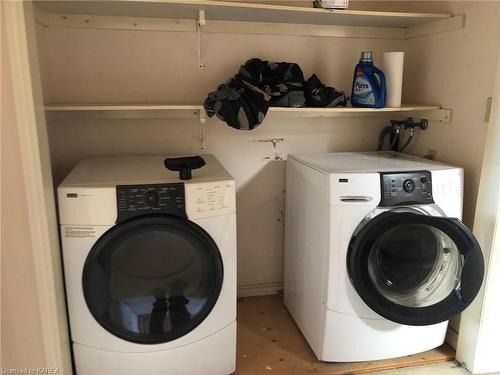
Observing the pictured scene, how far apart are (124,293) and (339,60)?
164 cm

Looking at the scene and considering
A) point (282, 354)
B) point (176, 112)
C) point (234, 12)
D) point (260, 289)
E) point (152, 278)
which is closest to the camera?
point (152, 278)

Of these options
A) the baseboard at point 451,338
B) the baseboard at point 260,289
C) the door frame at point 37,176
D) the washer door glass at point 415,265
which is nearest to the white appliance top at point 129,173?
the door frame at point 37,176

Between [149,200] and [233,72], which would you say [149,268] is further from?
[233,72]

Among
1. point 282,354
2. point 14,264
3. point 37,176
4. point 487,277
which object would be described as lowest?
point 282,354

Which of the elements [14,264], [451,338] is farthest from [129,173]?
[451,338]

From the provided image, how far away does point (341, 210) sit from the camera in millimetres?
1684

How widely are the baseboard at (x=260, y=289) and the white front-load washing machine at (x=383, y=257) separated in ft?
1.75

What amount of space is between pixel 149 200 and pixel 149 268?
289 millimetres

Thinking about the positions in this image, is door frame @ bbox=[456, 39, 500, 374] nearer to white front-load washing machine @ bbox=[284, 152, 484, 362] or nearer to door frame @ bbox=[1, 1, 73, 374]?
white front-load washing machine @ bbox=[284, 152, 484, 362]

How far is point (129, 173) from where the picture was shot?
1685 millimetres

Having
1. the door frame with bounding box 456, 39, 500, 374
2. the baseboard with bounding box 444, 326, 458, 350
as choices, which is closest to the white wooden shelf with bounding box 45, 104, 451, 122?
the door frame with bounding box 456, 39, 500, 374

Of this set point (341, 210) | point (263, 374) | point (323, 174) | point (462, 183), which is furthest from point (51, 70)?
point (462, 183)

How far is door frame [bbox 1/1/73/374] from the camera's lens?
1.27m

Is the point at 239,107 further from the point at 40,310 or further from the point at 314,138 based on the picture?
the point at 40,310
